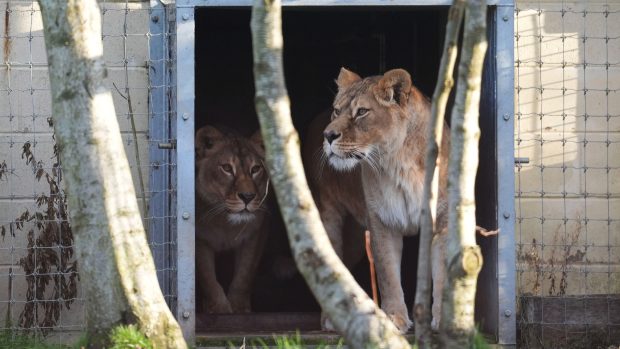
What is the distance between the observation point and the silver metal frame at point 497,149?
7.20 m

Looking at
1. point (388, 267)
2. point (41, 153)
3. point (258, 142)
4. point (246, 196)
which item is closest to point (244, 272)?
point (246, 196)

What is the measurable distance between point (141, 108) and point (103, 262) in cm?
292

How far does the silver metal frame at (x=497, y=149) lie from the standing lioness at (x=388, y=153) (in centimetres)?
44

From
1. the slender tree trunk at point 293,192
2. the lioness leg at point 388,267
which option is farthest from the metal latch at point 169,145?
the slender tree trunk at point 293,192

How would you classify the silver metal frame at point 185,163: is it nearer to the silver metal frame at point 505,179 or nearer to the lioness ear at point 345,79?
the lioness ear at point 345,79

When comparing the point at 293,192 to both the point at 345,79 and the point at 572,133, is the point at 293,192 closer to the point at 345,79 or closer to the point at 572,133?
the point at 345,79

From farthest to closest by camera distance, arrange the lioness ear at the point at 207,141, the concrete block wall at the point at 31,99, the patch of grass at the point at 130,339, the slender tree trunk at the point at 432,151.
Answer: the lioness ear at the point at 207,141
the concrete block wall at the point at 31,99
the patch of grass at the point at 130,339
the slender tree trunk at the point at 432,151

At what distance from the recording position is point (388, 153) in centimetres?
765

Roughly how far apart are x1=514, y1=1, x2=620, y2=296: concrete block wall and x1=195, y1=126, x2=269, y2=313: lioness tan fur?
2016 mm

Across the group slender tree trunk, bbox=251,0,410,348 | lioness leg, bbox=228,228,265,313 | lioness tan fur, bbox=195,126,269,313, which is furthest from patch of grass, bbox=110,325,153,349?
lioness leg, bbox=228,228,265,313

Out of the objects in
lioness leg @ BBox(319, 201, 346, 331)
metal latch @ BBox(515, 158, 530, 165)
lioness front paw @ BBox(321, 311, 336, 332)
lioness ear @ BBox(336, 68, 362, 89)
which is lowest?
lioness front paw @ BBox(321, 311, 336, 332)

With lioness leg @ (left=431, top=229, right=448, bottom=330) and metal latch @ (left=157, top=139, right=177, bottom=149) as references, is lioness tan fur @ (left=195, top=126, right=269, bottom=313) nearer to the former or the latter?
metal latch @ (left=157, top=139, right=177, bottom=149)

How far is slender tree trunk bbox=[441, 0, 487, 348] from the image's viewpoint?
4.91 meters

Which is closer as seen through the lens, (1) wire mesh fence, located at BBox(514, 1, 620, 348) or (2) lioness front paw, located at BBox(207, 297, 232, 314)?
(1) wire mesh fence, located at BBox(514, 1, 620, 348)
